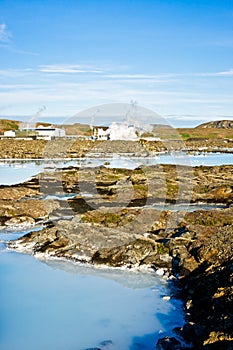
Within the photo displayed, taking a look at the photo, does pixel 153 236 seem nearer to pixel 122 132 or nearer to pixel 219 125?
pixel 122 132

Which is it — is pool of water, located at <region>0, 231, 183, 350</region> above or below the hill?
below

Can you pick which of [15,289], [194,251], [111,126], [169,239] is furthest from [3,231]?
[111,126]

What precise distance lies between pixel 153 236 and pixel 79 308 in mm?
4937

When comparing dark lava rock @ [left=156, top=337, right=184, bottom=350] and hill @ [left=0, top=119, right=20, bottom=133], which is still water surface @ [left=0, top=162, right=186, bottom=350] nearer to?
dark lava rock @ [left=156, top=337, right=184, bottom=350]

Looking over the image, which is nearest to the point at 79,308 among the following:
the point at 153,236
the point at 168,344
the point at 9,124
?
the point at 168,344

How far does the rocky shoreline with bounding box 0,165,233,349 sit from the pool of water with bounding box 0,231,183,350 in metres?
0.52

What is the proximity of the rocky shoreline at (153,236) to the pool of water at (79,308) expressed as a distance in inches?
20.4

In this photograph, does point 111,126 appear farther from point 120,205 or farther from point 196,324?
point 196,324

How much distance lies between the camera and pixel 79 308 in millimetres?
9383

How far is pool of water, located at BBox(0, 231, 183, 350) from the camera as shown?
8008 mm

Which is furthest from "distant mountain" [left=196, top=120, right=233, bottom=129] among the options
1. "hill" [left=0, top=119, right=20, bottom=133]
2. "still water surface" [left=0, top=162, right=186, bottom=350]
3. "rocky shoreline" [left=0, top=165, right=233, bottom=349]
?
"still water surface" [left=0, top=162, right=186, bottom=350]

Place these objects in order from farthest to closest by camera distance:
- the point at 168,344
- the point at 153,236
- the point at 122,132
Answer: the point at 122,132, the point at 153,236, the point at 168,344

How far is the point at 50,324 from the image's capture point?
8625 mm

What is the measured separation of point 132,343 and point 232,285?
2384mm
